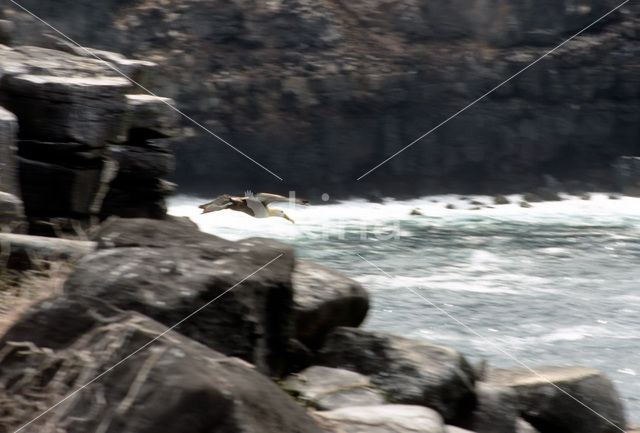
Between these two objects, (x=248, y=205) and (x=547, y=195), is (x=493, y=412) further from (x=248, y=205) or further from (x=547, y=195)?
(x=547, y=195)

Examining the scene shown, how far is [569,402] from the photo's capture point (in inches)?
303

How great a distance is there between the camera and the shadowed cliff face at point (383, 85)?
135 ft

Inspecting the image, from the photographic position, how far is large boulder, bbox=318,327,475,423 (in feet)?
19.0

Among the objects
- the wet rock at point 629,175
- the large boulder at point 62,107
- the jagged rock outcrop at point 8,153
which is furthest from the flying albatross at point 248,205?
the wet rock at point 629,175

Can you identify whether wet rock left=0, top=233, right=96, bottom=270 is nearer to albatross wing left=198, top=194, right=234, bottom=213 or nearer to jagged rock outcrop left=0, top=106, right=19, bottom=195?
albatross wing left=198, top=194, right=234, bottom=213

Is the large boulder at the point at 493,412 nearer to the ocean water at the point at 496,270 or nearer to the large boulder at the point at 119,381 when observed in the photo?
the large boulder at the point at 119,381

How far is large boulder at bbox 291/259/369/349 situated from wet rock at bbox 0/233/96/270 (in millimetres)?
1672

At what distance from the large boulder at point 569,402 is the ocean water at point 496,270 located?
3125mm

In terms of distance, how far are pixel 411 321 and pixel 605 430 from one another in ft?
27.1

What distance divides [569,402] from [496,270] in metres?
15.6

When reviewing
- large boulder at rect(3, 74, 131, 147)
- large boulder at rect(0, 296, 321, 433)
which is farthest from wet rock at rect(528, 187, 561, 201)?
large boulder at rect(0, 296, 321, 433)

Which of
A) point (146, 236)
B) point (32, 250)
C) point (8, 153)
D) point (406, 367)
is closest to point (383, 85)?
point (8, 153)

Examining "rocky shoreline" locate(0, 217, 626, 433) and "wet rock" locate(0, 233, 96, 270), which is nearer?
"rocky shoreline" locate(0, 217, 626, 433)

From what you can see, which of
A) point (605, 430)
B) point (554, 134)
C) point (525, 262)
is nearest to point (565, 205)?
point (554, 134)
